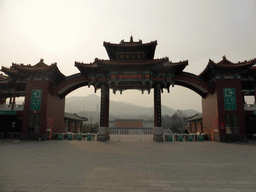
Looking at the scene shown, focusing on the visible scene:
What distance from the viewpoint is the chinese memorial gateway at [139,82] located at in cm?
1401

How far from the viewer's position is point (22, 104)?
16047 mm

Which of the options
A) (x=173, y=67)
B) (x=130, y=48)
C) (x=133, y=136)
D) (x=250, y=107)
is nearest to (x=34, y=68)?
(x=130, y=48)

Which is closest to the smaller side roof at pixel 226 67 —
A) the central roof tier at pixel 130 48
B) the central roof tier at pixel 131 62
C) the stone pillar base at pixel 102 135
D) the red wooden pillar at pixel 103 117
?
the central roof tier at pixel 131 62

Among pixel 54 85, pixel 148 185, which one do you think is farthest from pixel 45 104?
pixel 148 185

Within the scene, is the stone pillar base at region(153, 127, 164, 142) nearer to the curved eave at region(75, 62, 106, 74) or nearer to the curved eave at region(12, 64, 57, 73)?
the curved eave at region(75, 62, 106, 74)

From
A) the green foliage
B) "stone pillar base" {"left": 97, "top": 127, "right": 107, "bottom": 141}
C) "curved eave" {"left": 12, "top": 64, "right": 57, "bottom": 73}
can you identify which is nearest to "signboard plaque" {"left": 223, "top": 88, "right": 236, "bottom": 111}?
"stone pillar base" {"left": 97, "top": 127, "right": 107, "bottom": 141}

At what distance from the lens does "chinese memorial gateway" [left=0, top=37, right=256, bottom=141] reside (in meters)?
14.0

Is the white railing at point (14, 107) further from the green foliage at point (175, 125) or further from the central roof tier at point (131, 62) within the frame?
the green foliage at point (175, 125)

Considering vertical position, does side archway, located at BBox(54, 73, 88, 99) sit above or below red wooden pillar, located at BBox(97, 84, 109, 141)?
above

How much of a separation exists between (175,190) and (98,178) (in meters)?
1.87

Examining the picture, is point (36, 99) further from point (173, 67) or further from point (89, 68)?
point (173, 67)

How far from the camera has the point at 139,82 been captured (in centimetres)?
1545

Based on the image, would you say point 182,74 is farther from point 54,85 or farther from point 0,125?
point 0,125

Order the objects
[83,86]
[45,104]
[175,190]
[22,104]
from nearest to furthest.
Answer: [175,190] < [45,104] < [22,104] < [83,86]
